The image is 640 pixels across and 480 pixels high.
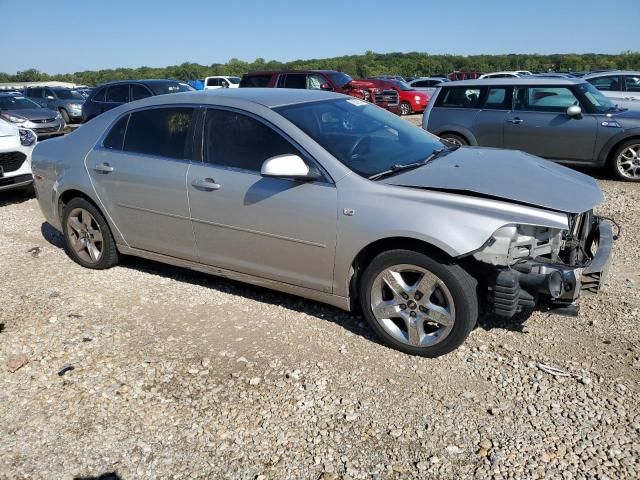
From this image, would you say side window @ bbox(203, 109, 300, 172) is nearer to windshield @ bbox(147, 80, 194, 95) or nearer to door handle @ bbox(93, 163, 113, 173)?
door handle @ bbox(93, 163, 113, 173)

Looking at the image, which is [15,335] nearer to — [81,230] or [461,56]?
[81,230]

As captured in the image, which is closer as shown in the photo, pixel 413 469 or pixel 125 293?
pixel 413 469

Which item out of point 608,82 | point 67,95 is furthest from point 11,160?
point 67,95

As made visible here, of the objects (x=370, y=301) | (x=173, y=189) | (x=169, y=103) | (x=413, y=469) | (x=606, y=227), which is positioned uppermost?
(x=169, y=103)

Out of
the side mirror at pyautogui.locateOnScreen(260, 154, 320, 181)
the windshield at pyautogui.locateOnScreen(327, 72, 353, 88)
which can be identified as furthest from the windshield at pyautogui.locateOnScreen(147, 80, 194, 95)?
the side mirror at pyautogui.locateOnScreen(260, 154, 320, 181)

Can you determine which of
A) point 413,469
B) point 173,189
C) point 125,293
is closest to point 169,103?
point 173,189

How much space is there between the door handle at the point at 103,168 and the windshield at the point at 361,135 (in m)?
1.71

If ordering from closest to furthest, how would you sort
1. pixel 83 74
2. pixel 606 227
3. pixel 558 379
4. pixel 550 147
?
pixel 558 379, pixel 606 227, pixel 550 147, pixel 83 74

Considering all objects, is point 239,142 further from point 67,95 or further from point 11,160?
point 67,95

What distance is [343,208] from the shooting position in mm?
3521

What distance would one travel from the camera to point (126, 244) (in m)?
4.84

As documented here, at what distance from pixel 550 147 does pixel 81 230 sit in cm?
696

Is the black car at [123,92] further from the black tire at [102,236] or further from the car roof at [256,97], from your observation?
the car roof at [256,97]

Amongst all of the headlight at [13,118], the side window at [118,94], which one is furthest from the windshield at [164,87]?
the headlight at [13,118]
